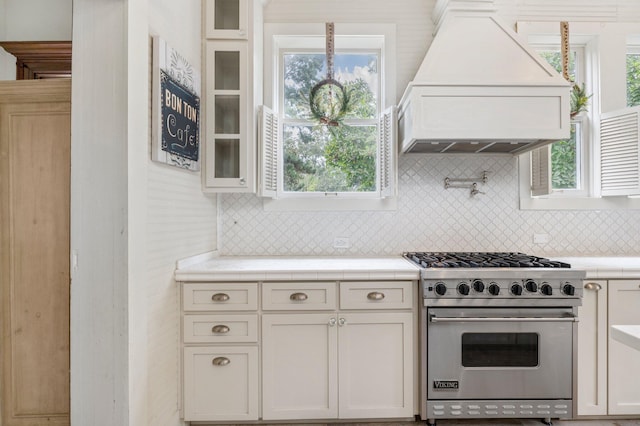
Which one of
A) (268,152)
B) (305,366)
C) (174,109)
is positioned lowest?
(305,366)

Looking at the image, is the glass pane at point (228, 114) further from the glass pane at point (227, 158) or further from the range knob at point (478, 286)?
the range knob at point (478, 286)

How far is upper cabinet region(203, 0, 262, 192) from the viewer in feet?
8.11

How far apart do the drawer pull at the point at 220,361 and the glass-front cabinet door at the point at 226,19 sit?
7.02 feet

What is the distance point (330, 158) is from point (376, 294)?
130 cm

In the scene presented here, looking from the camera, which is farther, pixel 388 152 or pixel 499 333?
pixel 388 152

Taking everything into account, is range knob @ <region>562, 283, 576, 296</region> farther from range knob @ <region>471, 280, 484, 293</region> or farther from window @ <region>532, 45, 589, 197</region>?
window @ <region>532, 45, 589, 197</region>

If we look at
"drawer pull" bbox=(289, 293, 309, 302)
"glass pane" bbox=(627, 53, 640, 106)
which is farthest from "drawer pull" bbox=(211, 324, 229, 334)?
"glass pane" bbox=(627, 53, 640, 106)

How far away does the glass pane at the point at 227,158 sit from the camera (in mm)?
2496

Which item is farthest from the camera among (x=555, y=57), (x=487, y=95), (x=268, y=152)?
(x=555, y=57)

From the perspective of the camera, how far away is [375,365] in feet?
7.09

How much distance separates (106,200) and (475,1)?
265 cm

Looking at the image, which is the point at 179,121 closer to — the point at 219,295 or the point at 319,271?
the point at 219,295

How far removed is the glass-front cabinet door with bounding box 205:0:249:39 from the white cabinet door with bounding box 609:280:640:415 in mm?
2964

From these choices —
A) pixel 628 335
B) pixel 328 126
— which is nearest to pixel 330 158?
pixel 328 126
